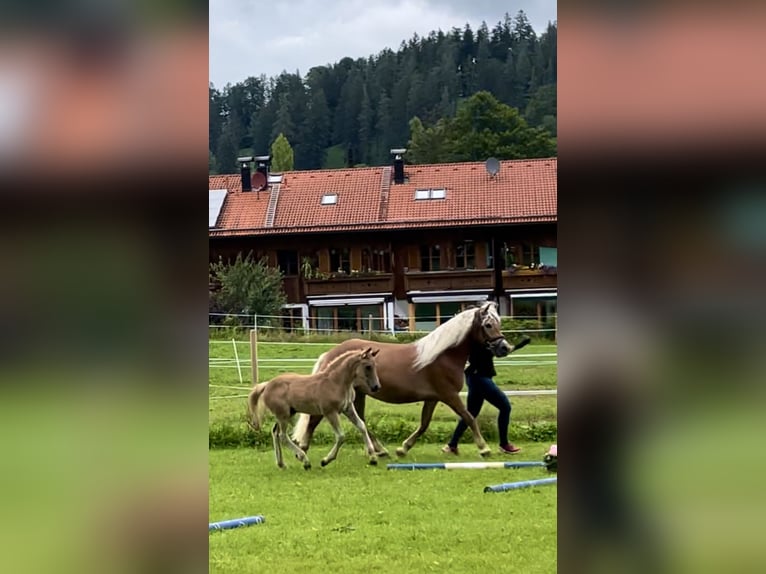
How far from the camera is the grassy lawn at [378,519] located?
1876mm

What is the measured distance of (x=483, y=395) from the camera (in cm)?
260

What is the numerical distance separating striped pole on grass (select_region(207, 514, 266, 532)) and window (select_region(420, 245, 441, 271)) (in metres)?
0.85

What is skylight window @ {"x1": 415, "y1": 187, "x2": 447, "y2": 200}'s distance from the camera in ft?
6.98

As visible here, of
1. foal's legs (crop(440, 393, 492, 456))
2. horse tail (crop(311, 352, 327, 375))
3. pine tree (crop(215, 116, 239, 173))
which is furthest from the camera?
foal's legs (crop(440, 393, 492, 456))

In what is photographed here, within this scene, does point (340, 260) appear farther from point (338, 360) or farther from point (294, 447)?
point (294, 447)

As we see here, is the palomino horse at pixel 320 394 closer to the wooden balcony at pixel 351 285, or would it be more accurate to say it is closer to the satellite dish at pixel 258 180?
the wooden balcony at pixel 351 285

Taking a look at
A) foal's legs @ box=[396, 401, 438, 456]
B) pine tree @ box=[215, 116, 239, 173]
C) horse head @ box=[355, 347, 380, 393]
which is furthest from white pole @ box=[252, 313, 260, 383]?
foal's legs @ box=[396, 401, 438, 456]

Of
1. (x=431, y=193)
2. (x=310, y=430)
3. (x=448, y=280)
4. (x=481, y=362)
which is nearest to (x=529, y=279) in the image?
(x=448, y=280)

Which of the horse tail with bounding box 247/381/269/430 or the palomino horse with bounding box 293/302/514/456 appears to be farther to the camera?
the horse tail with bounding box 247/381/269/430

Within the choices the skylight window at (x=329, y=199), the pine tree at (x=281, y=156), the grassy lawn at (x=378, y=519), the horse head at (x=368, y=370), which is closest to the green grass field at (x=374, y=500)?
the grassy lawn at (x=378, y=519)

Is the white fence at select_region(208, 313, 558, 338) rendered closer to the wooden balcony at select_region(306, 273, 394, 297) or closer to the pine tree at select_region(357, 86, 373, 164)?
the wooden balcony at select_region(306, 273, 394, 297)

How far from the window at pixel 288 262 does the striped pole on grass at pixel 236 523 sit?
2.36 ft
